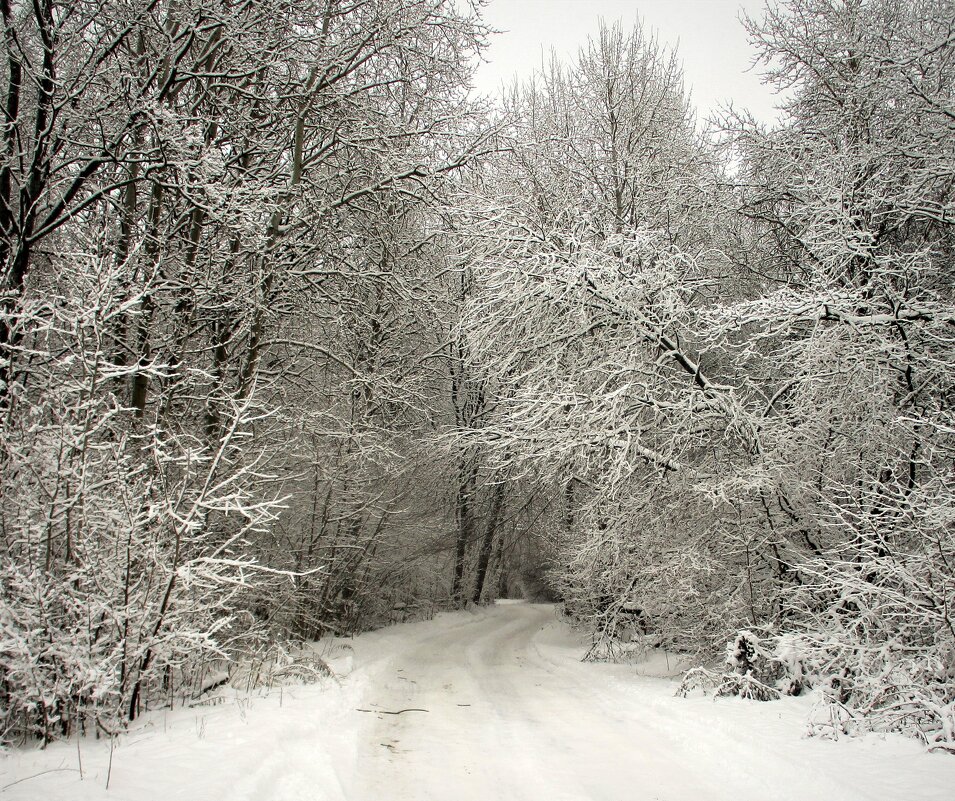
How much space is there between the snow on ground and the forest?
49 centimetres

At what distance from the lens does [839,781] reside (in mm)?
3635

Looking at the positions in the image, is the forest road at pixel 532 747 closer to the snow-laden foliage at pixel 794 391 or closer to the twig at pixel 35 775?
the snow-laden foliage at pixel 794 391

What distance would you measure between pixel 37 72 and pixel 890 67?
8830 millimetres

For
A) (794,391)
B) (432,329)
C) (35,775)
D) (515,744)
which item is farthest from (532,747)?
(432,329)

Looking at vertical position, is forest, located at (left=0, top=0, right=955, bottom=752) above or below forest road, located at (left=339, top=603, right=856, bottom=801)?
above

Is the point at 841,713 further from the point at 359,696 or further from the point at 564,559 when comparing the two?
the point at 564,559

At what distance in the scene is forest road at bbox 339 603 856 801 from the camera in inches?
153

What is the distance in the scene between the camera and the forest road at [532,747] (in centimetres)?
389

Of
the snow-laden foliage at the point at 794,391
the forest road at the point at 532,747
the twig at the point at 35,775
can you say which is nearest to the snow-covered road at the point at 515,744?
the forest road at the point at 532,747

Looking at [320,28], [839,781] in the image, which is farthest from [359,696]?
[320,28]

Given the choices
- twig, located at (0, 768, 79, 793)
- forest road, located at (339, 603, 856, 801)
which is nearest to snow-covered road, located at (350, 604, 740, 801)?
forest road, located at (339, 603, 856, 801)

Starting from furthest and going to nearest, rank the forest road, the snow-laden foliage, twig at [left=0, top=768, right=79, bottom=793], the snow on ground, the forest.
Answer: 1. the snow-laden foliage
2. the forest
3. the forest road
4. the snow on ground
5. twig at [left=0, top=768, right=79, bottom=793]

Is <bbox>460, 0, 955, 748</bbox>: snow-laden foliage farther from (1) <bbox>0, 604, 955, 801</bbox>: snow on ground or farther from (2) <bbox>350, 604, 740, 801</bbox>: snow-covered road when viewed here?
(2) <bbox>350, 604, 740, 801</bbox>: snow-covered road

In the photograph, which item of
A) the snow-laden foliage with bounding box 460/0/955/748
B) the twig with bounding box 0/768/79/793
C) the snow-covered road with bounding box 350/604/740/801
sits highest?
the snow-laden foliage with bounding box 460/0/955/748
